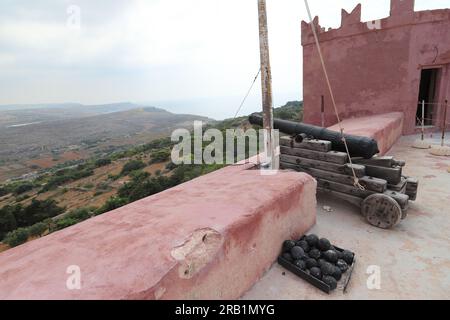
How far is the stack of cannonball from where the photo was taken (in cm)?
275

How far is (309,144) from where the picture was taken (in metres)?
4.64

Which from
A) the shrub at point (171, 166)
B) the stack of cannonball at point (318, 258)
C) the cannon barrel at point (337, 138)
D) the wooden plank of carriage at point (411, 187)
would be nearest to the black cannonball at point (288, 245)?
the stack of cannonball at point (318, 258)

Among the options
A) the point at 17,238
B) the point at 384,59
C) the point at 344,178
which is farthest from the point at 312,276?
the point at 17,238

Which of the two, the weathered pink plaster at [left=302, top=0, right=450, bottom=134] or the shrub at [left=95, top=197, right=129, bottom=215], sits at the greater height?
the weathered pink plaster at [left=302, top=0, right=450, bottom=134]

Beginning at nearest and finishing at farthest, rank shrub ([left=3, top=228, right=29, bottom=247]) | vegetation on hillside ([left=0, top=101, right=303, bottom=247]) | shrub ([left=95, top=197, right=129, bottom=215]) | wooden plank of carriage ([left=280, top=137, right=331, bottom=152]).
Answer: wooden plank of carriage ([left=280, top=137, right=331, bottom=152]) < shrub ([left=3, top=228, right=29, bottom=247]) < vegetation on hillside ([left=0, top=101, right=303, bottom=247]) < shrub ([left=95, top=197, right=129, bottom=215])

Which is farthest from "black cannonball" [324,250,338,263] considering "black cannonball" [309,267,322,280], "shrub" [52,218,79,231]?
"shrub" [52,218,79,231]

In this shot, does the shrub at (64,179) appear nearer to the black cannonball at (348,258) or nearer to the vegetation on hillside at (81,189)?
the vegetation on hillside at (81,189)

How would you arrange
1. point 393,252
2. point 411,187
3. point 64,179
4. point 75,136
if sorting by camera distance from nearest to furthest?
point 393,252 → point 411,187 → point 64,179 → point 75,136

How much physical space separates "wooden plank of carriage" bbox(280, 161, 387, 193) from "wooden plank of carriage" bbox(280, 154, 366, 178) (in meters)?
0.06

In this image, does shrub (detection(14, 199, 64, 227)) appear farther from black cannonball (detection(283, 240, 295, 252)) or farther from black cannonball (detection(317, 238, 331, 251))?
black cannonball (detection(317, 238, 331, 251))

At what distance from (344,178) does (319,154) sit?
0.55 m

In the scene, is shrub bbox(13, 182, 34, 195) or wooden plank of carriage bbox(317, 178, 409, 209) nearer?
wooden plank of carriage bbox(317, 178, 409, 209)

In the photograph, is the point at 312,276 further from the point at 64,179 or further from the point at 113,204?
the point at 64,179

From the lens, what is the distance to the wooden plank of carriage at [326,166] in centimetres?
410
